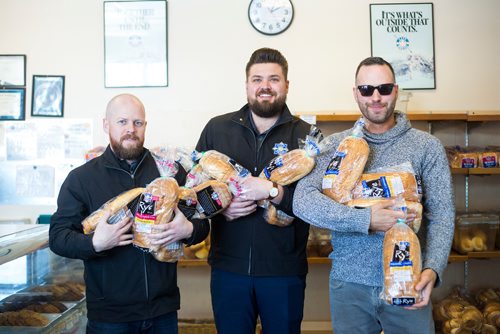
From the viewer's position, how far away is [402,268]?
1465mm

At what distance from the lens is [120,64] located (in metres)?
3.66

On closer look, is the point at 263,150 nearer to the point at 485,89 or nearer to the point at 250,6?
the point at 250,6

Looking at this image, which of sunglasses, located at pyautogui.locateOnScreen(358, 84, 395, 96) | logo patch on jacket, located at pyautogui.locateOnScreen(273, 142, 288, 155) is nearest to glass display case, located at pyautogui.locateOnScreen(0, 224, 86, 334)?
logo patch on jacket, located at pyautogui.locateOnScreen(273, 142, 288, 155)

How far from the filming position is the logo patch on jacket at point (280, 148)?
2.02 metres

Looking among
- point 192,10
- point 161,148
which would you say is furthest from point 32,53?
point 161,148

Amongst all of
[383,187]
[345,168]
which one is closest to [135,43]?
[345,168]

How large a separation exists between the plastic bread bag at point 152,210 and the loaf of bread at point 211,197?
0.14 metres

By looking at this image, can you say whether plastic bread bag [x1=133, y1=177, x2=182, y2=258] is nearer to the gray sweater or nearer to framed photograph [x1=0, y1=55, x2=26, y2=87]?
the gray sweater

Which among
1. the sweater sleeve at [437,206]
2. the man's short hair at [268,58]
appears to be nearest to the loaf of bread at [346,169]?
the sweater sleeve at [437,206]

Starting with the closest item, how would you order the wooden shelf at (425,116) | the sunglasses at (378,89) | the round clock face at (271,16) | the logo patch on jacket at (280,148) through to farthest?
1. the sunglasses at (378,89)
2. the logo patch on jacket at (280,148)
3. the wooden shelf at (425,116)
4. the round clock face at (271,16)

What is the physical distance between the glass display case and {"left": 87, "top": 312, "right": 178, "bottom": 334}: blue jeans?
0.32 m

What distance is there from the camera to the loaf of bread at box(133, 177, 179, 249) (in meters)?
1.65

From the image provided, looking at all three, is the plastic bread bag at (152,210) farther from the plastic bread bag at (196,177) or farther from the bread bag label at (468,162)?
the bread bag label at (468,162)

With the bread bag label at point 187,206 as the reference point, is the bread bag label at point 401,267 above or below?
below
